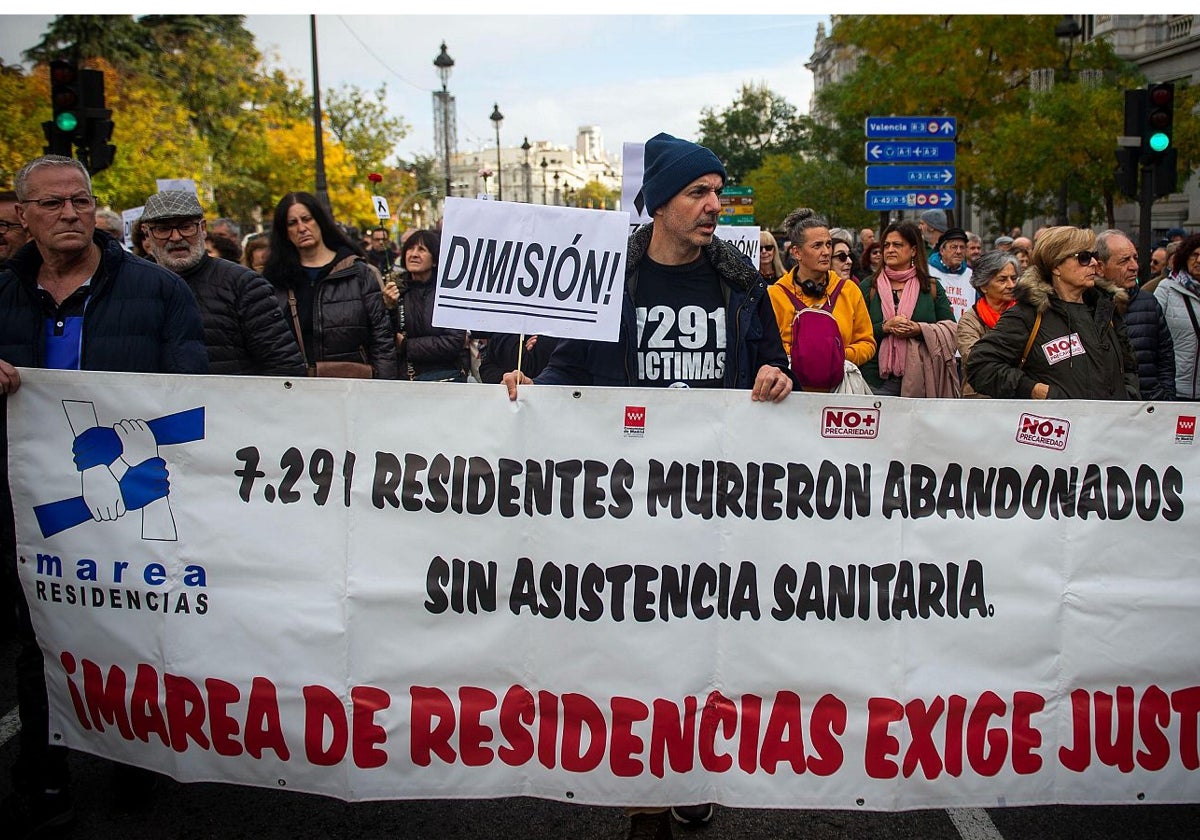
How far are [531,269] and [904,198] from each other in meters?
16.5

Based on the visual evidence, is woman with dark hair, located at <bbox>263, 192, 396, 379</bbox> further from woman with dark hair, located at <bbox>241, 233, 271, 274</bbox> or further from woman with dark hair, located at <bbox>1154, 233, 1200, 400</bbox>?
woman with dark hair, located at <bbox>1154, 233, 1200, 400</bbox>

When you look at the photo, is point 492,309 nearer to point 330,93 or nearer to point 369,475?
point 369,475

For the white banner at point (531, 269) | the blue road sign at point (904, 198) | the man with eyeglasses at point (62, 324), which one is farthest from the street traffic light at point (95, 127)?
the blue road sign at point (904, 198)

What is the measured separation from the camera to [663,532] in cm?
322

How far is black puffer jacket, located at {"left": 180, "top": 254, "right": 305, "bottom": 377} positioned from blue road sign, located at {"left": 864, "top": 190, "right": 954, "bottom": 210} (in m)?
15.4

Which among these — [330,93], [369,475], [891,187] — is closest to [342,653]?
[369,475]

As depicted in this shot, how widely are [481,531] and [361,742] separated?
75cm

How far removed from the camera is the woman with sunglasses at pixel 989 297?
21.8ft

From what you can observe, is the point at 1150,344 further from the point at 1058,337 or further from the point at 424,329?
the point at 424,329

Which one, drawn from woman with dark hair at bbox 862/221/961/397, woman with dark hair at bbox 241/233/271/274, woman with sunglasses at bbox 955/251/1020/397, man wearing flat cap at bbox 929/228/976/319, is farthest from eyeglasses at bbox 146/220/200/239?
man wearing flat cap at bbox 929/228/976/319

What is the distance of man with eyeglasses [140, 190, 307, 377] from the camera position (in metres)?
4.92

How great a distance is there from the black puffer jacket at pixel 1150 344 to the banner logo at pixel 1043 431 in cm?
347

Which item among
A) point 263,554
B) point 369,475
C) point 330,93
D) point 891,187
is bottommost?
point 263,554

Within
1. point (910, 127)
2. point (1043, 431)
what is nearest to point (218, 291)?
point (1043, 431)
